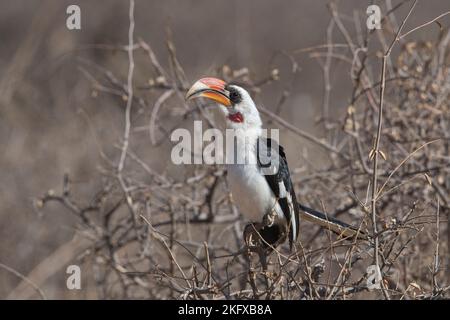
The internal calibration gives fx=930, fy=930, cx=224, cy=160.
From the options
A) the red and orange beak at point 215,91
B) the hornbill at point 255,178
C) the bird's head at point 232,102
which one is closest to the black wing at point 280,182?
the hornbill at point 255,178

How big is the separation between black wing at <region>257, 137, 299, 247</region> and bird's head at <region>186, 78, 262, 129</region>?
0.10 metres

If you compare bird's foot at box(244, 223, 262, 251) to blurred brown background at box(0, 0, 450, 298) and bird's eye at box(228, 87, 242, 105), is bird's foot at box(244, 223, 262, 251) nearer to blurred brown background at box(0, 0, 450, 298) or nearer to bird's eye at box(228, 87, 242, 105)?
bird's eye at box(228, 87, 242, 105)

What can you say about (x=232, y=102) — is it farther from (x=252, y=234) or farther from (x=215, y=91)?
(x=252, y=234)

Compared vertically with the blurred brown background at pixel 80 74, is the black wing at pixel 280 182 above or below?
below

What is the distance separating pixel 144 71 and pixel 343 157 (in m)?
4.94

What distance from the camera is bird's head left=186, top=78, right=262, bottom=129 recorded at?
3.93 m

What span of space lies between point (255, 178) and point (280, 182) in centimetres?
13

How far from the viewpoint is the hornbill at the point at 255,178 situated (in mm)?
3785

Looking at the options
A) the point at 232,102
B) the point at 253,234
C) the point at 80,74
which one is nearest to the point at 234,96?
the point at 232,102

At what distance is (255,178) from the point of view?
3793 millimetres

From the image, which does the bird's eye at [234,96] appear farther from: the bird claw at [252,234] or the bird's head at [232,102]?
the bird claw at [252,234]
